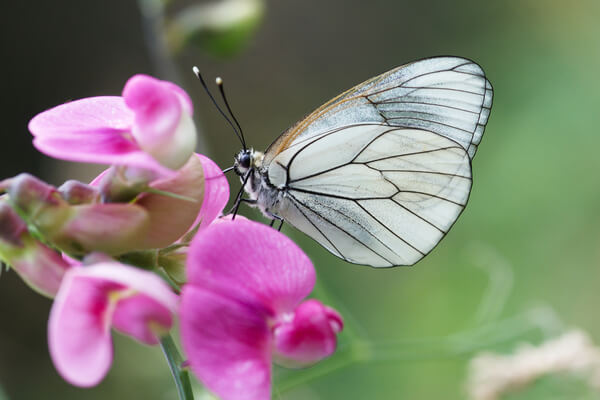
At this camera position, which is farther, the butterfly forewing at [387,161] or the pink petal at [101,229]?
the butterfly forewing at [387,161]

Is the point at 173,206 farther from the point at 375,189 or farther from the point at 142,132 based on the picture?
the point at 375,189

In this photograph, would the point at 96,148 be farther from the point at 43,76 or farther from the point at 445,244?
the point at 43,76

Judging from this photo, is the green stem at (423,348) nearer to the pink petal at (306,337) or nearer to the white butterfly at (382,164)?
the white butterfly at (382,164)

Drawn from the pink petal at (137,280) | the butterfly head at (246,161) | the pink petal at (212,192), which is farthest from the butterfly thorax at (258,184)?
the pink petal at (137,280)

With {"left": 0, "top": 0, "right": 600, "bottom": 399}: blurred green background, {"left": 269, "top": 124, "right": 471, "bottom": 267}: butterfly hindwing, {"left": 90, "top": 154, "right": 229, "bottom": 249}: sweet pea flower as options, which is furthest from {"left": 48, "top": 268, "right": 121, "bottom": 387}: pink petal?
{"left": 0, "top": 0, "right": 600, "bottom": 399}: blurred green background

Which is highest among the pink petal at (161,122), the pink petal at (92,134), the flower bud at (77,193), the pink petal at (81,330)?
the pink petal at (161,122)

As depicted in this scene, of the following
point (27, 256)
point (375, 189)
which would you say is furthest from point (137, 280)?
point (375, 189)

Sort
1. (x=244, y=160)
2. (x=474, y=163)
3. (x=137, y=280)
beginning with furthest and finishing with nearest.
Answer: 1. (x=474, y=163)
2. (x=244, y=160)
3. (x=137, y=280)
